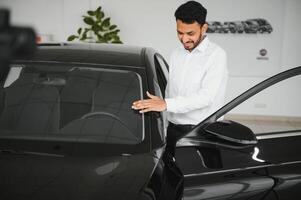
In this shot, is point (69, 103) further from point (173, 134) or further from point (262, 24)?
point (262, 24)

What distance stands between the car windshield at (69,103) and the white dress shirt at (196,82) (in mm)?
204

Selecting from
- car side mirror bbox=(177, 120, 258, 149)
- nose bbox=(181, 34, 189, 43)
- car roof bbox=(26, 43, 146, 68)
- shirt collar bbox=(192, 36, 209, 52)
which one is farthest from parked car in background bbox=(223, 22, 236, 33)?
car side mirror bbox=(177, 120, 258, 149)

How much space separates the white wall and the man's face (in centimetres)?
424

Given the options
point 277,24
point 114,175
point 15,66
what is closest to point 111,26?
point 277,24

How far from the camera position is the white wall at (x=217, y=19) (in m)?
5.57

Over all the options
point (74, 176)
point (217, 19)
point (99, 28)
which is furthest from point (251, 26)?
point (74, 176)

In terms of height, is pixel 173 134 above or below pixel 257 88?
below

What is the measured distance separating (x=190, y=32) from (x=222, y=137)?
1.61 ft

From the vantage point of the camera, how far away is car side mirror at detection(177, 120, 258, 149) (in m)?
1.23

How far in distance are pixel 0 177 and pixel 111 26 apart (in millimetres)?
4671

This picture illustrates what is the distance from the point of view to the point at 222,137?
1239 millimetres

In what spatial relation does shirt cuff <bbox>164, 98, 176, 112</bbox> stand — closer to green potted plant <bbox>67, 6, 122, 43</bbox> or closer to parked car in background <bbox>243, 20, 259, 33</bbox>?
green potted plant <bbox>67, 6, 122, 43</bbox>

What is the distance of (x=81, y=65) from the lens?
5.39 ft

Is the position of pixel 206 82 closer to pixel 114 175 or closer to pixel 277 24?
pixel 114 175
